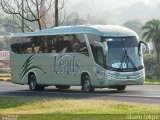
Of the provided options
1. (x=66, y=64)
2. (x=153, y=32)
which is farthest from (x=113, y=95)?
(x=153, y=32)

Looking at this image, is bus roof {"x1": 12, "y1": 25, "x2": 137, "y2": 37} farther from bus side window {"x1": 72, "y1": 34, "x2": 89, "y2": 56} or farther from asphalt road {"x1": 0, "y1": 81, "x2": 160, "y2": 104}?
asphalt road {"x1": 0, "y1": 81, "x2": 160, "y2": 104}

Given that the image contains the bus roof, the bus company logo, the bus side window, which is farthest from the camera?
the bus company logo

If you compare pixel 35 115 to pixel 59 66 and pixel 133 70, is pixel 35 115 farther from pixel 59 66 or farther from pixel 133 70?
pixel 59 66

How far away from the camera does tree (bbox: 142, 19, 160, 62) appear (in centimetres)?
7672

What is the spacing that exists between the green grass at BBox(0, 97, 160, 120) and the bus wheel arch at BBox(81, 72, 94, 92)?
6.69 metres

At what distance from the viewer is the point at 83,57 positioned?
90.0 ft

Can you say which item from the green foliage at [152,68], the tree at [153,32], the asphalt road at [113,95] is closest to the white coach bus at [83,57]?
the asphalt road at [113,95]

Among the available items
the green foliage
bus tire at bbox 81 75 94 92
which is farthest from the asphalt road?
the green foliage

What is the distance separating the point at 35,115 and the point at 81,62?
40.4ft

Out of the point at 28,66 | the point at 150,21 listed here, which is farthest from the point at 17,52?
the point at 150,21

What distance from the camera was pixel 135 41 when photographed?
26766mm

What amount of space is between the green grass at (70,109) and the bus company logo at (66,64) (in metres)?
7.31

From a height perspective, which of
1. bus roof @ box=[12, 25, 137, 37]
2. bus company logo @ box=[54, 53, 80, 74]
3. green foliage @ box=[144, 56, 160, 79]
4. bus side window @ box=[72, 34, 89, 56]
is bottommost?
green foliage @ box=[144, 56, 160, 79]

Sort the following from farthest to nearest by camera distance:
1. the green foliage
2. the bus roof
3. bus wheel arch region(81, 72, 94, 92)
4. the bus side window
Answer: the green foliage
the bus side window
bus wheel arch region(81, 72, 94, 92)
the bus roof
